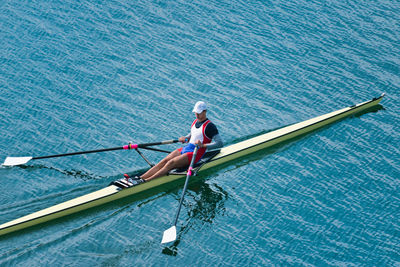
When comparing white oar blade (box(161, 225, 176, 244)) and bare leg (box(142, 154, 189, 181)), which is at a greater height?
Answer: bare leg (box(142, 154, 189, 181))

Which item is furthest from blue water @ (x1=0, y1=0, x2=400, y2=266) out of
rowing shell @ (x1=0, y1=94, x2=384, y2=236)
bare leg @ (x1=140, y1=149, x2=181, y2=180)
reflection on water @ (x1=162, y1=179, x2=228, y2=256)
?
bare leg @ (x1=140, y1=149, x2=181, y2=180)

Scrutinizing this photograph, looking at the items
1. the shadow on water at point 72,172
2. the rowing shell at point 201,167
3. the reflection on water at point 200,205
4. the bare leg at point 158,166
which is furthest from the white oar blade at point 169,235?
the shadow on water at point 72,172

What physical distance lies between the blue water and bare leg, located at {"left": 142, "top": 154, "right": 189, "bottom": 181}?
17.8 inches

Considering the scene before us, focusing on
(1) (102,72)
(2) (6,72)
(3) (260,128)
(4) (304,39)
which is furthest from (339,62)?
(2) (6,72)

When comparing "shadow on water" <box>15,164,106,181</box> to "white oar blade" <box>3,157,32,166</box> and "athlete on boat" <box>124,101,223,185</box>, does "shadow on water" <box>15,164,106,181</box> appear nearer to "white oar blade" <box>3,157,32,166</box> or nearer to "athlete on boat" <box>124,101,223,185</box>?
"white oar blade" <box>3,157,32,166</box>

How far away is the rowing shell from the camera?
34.3 ft

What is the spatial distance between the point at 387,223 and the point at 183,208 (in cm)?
475

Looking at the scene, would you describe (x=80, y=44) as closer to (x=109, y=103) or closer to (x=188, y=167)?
(x=109, y=103)

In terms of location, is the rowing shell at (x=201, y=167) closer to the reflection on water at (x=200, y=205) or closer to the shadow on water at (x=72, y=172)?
the reflection on water at (x=200, y=205)

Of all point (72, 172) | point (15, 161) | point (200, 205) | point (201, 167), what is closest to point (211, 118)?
point (201, 167)

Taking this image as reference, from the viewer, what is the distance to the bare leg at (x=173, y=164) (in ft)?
39.0

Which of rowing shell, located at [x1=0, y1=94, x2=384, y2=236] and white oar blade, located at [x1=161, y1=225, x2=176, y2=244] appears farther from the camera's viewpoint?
rowing shell, located at [x1=0, y1=94, x2=384, y2=236]

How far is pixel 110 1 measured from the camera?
20672mm

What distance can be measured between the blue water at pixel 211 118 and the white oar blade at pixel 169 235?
23 cm
